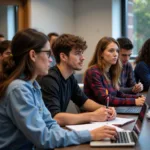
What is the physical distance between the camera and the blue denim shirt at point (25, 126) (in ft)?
4.24

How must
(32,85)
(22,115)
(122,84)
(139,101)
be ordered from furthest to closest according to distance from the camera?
(122,84) → (139,101) → (32,85) → (22,115)

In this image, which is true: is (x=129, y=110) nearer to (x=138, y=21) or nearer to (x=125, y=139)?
(x=125, y=139)

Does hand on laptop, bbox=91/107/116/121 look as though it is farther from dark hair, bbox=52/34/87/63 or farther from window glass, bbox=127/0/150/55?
window glass, bbox=127/0/150/55

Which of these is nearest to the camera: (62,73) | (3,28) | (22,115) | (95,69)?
(22,115)

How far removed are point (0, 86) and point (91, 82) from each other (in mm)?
1160

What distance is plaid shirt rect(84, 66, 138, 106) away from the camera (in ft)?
7.65

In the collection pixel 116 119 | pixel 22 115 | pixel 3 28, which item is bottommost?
pixel 116 119

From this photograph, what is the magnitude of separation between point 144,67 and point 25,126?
97.5 inches

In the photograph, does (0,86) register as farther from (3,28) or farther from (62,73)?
(3,28)

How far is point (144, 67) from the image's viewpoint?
3508mm

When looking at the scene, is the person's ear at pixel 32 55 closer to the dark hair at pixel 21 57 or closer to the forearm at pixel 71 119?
the dark hair at pixel 21 57

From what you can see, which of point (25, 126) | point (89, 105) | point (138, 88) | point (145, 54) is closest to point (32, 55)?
point (25, 126)

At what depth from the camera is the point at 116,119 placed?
1.82m

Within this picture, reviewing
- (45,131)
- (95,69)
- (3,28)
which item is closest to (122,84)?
(95,69)
